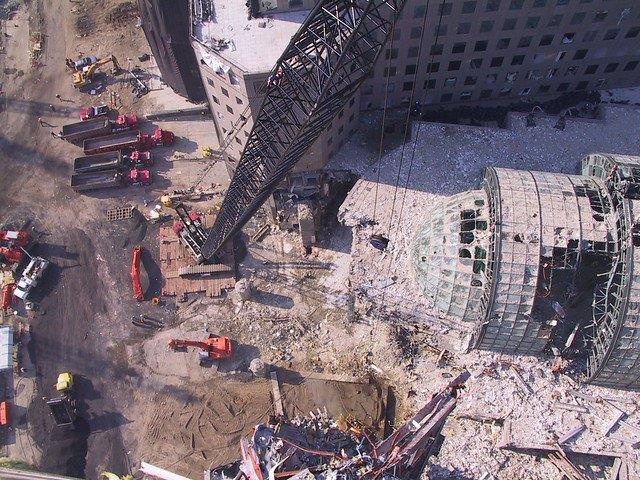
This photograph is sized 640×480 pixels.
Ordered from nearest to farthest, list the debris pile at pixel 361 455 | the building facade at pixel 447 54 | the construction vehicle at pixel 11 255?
the debris pile at pixel 361 455
the building facade at pixel 447 54
the construction vehicle at pixel 11 255

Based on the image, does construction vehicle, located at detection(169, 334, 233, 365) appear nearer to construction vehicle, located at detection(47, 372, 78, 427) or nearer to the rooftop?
construction vehicle, located at detection(47, 372, 78, 427)

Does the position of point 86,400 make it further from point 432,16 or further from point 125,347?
point 432,16

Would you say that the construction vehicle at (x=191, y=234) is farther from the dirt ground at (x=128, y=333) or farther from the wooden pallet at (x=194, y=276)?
the dirt ground at (x=128, y=333)

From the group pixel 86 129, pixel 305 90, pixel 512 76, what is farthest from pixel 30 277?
pixel 512 76

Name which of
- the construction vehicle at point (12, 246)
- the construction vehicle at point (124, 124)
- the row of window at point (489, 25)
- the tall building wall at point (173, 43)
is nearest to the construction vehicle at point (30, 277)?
the construction vehicle at point (12, 246)

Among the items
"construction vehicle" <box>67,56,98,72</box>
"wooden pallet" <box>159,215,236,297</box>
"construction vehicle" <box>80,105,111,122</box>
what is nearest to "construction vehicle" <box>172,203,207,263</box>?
"wooden pallet" <box>159,215,236,297</box>

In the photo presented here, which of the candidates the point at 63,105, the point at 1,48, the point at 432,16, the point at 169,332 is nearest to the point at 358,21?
the point at 432,16

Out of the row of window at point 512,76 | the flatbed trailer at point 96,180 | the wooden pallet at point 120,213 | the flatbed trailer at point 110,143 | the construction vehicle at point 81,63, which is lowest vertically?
the wooden pallet at point 120,213

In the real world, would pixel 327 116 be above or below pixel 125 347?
above
